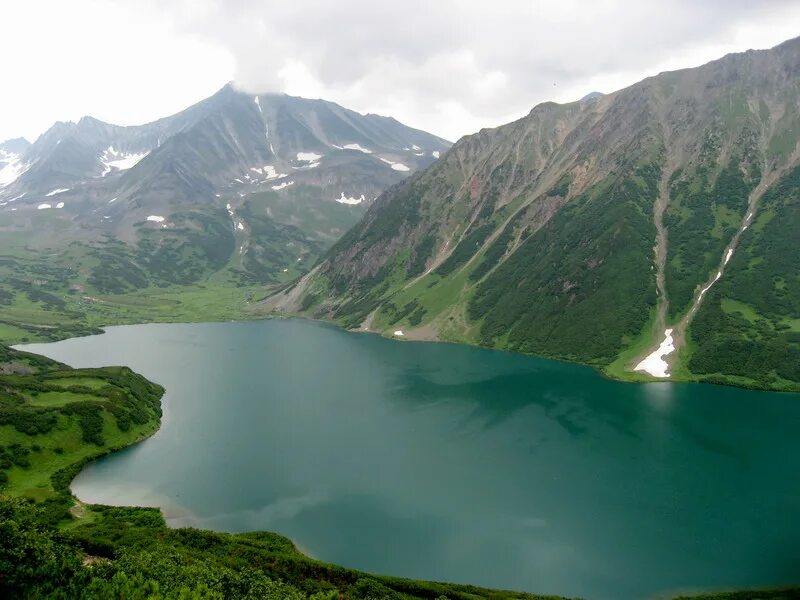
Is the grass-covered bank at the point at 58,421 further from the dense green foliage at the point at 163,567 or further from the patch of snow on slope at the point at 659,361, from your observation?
the patch of snow on slope at the point at 659,361

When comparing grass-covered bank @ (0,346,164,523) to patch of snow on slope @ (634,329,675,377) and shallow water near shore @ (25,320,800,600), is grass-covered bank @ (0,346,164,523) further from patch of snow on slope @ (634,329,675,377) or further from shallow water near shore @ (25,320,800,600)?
patch of snow on slope @ (634,329,675,377)

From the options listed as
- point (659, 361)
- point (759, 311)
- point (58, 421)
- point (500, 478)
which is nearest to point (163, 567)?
point (500, 478)

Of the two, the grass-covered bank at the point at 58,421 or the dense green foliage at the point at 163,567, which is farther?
the grass-covered bank at the point at 58,421

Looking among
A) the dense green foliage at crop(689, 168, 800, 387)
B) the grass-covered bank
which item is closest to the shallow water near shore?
the grass-covered bank

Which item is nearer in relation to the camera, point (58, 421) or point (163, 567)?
point (163, 567)

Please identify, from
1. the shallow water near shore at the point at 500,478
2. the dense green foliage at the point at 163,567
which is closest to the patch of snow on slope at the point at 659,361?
the shallow water near shore at the point at 500,478

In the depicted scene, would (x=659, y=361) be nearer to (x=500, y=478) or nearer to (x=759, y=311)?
(x=759, y=311)
